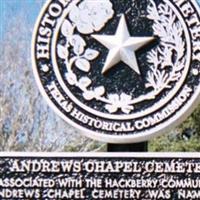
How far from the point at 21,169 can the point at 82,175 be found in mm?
457

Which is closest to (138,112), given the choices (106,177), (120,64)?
(120,64)

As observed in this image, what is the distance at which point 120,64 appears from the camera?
710 centimetres

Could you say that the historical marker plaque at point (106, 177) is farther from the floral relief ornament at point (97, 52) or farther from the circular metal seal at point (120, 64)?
the floral relief ornament at point (97, 52)

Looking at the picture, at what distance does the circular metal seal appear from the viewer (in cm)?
698

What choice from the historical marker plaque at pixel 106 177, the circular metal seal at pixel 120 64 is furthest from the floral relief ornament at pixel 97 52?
the historical marker plaque at pixel 106 177

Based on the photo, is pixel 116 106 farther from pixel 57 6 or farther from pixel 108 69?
pixel 57 6

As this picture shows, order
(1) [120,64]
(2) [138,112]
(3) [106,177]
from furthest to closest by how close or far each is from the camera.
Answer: (1) [120,64] < (2) [138,112] < (3) [106,177]

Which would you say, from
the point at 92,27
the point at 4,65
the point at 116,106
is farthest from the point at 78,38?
the point at 4,65

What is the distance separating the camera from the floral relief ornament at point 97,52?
7.03m

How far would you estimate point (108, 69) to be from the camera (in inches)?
279

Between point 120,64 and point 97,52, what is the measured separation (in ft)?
0.64

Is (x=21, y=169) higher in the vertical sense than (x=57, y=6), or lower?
lower

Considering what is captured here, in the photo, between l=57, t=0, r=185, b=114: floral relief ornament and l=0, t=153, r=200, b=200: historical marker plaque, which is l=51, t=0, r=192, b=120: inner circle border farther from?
l=0, t=153, r=200, b=200: historical marker plaque

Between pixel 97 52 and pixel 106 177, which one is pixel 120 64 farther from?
pixel 106 177
